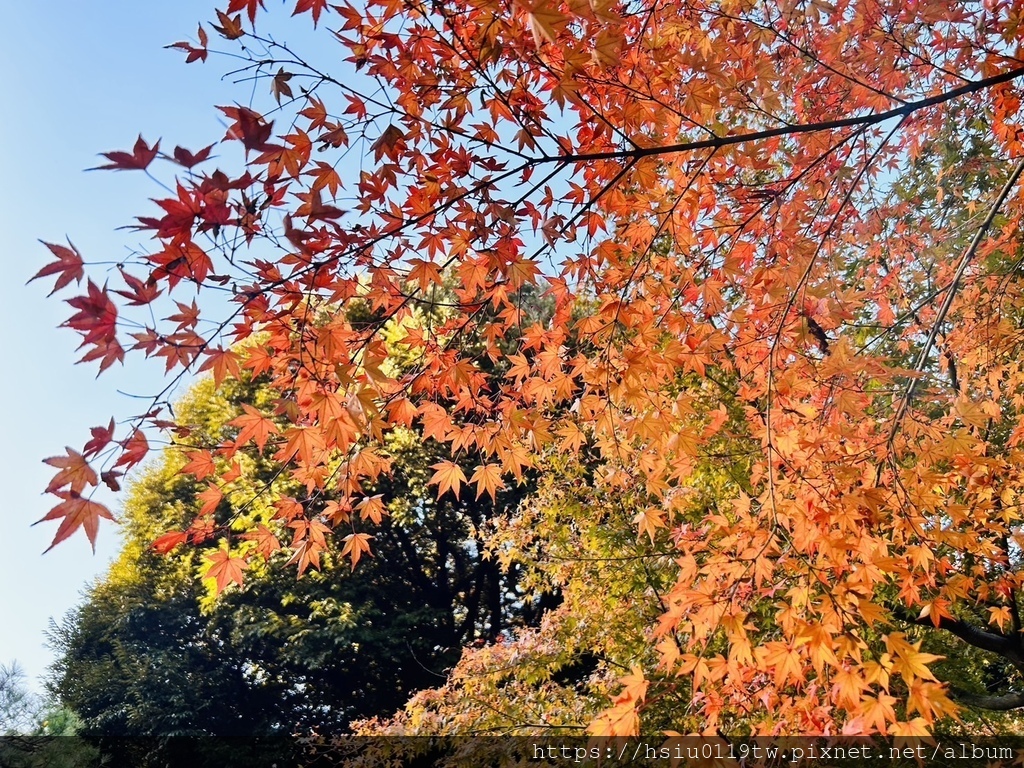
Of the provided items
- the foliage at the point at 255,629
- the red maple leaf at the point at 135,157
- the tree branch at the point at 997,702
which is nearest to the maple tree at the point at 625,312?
the red maple leaf at the point at 135,157

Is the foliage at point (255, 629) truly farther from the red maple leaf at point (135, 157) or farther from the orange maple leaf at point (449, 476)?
the red maple leaf at point (135, 157)

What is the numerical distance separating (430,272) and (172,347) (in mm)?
671

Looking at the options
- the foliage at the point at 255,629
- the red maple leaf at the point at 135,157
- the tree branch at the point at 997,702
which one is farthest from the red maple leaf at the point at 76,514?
the foliage at the point at 255,629

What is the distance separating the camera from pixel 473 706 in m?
4.65

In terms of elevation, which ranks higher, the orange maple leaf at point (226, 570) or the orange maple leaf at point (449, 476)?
the orange maple leaf at point (449, 476)

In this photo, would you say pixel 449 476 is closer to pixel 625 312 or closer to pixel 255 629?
pixel 625 312

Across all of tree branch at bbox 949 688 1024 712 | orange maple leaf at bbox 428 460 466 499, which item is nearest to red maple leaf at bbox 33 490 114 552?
orange maple leaf at bbox 428 460 466 499

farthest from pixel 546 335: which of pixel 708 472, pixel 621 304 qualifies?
pixel 708 472

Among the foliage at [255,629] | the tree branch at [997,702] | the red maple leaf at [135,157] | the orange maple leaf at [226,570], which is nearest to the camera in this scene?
the red maple leaf at [135,157]

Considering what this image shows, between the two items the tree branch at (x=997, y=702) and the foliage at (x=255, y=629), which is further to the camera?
the foliage at (x=255, y=629)

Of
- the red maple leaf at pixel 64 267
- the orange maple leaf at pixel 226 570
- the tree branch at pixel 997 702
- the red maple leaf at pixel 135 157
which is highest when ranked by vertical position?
the red maple leaf at pixel 135 157

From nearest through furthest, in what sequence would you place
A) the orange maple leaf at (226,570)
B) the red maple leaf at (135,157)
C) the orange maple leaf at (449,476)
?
1. the red maple leaf at (135,157)
2. the orange maple leaf at (226,570)
3. the orange maple leaf at (449,476)

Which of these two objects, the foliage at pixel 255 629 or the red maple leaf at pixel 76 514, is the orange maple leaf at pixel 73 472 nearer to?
the red maple leaf at pixel 76 514

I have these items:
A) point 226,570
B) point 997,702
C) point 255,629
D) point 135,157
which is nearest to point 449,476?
point 226,570
